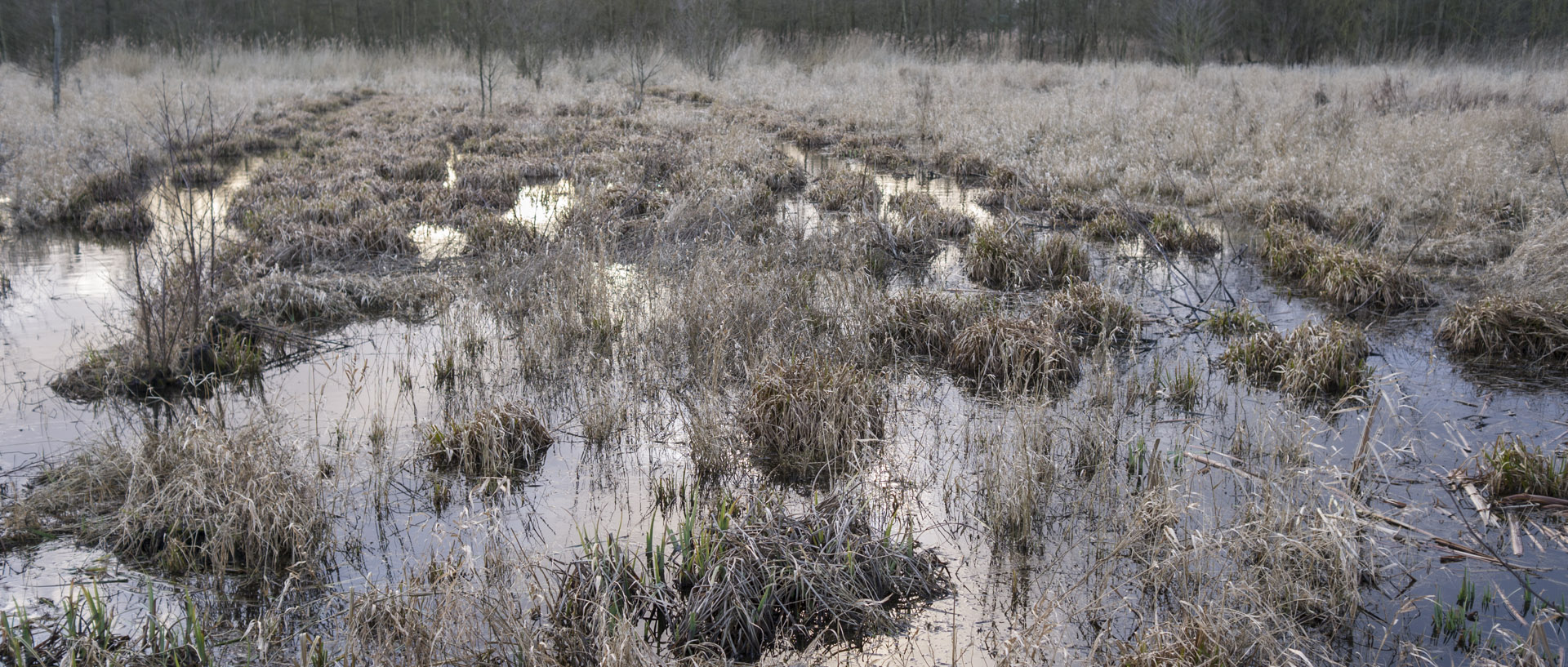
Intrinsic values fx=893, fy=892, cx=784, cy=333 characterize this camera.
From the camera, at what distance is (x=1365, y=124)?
11094 mm

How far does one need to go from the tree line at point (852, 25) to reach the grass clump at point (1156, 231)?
40.6 feet

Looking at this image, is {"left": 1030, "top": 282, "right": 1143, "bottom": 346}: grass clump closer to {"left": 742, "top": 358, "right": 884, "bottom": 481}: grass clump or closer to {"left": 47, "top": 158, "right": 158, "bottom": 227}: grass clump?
{"left": 742, "top": 358, "right": 884, "bottom": 481}: grass clump

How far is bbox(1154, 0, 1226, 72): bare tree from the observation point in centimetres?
2091

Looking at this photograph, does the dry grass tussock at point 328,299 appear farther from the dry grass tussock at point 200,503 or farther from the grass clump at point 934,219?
the grass clump at point 934,219

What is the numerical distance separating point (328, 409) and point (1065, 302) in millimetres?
4472

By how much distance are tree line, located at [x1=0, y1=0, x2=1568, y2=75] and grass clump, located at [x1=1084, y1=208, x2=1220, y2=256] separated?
1239 centimetres

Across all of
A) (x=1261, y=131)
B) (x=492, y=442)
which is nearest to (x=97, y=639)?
(x=492, y=442)

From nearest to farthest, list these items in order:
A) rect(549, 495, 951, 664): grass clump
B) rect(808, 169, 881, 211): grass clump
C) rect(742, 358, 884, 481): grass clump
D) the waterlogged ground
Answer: rect(549, 495, 951, 664): grass clump
the waterlogged ground
rect(742, 358, 884, 481): grass clump
rect(808, 169, 881, 211): grass clump

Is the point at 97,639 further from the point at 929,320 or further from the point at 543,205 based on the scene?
the point at 543,205

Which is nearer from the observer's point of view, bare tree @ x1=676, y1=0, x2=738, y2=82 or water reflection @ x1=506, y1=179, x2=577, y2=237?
water reflection @ x1=506, y1=179, x2=577, y2=237

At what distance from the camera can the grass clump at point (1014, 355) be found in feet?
16.2

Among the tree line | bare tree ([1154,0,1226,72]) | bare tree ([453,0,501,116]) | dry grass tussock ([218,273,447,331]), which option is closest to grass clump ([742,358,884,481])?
dry grass tussock ([218,273,447,331])

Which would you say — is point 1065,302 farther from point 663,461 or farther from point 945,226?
point 663,461

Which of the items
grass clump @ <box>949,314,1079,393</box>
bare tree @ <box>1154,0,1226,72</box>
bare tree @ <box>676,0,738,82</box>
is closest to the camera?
grass clump @ <box>949,314,1079,393</box>
